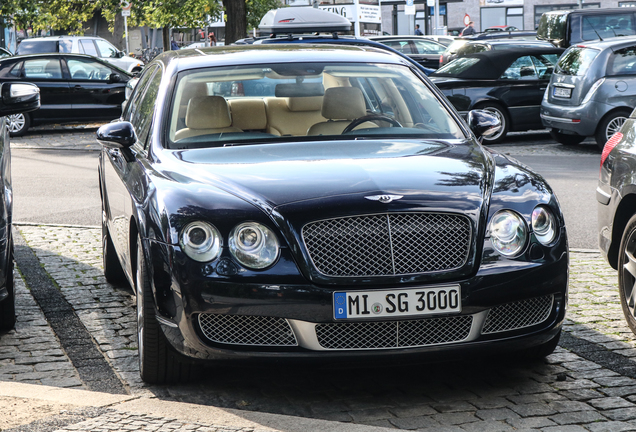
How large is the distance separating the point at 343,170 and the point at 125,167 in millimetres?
1553

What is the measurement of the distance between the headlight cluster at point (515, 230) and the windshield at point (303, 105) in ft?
3.54

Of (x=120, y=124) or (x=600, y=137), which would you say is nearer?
(x=120, y=124)

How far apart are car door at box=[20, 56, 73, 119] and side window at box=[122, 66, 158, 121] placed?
1300cm

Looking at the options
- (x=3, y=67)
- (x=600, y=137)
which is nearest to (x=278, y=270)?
(x=600, y=137)

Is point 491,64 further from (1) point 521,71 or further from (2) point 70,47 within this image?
(2) point 70,47

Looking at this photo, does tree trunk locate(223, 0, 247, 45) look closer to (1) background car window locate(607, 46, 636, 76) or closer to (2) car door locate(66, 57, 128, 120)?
(2) car door locate(66, 57, 128, 120)

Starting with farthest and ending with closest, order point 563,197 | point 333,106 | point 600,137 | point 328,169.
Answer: point 600,137, point 563,197, point 333,106, point 328,169

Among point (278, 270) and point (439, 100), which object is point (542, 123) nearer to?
point (439, 100)

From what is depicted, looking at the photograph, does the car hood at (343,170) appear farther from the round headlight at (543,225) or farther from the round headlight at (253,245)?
the round headlight at (543,225)

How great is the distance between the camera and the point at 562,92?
1512 centimetres

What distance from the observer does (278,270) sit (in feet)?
13.2

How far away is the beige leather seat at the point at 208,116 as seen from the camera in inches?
208

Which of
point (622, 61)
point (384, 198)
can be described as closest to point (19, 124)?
point (622, 61)

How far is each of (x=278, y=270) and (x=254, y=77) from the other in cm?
196
